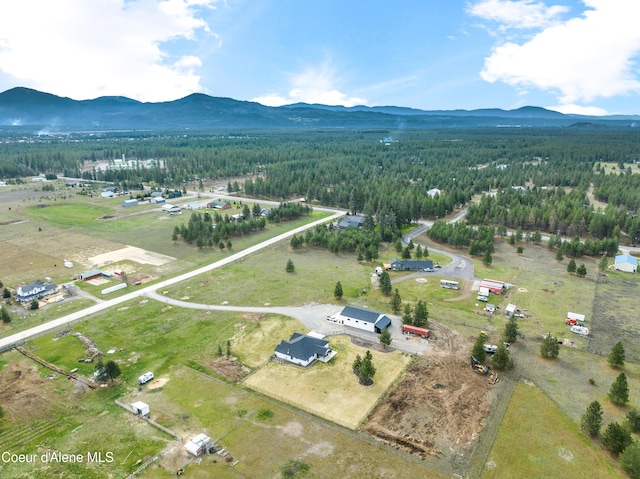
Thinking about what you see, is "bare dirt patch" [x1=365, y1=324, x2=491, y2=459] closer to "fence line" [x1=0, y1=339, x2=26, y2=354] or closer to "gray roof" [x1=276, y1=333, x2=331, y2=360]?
A: "gray roof" [x1=276, y1=333, x2=331, y2=360]

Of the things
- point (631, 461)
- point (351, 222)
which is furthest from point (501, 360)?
point (351, 222)

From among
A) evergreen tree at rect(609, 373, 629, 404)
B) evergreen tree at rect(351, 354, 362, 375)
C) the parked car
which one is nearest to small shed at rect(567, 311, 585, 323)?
the parked car

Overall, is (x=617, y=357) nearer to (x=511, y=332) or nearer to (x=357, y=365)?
(x=511, y=332)

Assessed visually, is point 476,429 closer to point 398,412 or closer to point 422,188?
point 398,412

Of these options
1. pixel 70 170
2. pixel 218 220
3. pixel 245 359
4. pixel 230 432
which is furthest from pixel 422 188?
pixel 70 170

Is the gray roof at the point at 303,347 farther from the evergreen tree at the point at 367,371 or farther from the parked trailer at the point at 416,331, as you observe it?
the parked trailer at the point at 416,331

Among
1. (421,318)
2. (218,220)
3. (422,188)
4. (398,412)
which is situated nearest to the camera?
(398,412)

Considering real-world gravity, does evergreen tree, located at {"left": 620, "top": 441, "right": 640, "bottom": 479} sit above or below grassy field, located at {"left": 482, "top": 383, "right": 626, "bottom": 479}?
above
